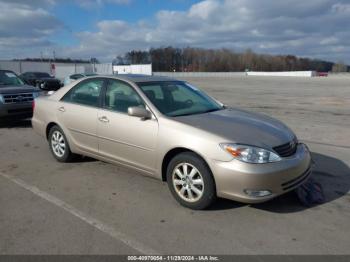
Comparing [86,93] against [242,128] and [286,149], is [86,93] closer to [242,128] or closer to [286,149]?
[242,128]

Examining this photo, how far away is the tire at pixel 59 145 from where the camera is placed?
20.1 ft

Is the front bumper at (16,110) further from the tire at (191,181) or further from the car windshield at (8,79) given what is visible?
the tire at (191,181)

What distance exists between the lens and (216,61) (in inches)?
5999

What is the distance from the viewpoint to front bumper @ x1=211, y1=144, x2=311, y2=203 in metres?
3.84

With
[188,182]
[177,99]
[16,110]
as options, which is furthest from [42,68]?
[188,182]

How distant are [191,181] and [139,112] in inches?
44.6

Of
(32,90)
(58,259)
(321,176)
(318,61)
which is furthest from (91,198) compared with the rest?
(318,61)

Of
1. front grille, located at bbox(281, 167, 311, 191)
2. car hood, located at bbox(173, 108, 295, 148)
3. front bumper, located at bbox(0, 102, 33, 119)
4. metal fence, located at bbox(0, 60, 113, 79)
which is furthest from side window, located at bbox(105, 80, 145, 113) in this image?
metal fence, located at bbox(0, 60, 113, 79)

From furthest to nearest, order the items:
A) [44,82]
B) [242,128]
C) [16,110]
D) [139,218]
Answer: [44,82]
[16,110]
[242,128]
[139,218]

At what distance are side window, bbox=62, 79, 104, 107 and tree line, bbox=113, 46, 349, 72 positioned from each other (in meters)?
119

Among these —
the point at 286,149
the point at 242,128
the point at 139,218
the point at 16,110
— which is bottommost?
the point at 139,218

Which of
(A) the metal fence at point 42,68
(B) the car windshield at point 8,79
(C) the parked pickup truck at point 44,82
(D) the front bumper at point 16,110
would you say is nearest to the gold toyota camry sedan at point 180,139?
(D) the front bumper at point 16,110

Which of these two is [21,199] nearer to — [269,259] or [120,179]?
[120,179]

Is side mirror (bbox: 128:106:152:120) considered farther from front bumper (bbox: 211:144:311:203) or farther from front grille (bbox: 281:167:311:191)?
front grille (bbox: 281:167:311:191)
